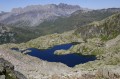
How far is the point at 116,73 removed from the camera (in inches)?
2685

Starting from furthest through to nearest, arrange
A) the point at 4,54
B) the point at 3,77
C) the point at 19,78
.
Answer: the point at 4,54
the point at 19,78
the point at 3,77

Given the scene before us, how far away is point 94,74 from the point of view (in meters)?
67.6

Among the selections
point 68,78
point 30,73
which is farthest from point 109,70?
point 30,73

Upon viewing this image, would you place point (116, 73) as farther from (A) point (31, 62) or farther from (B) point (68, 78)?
(A) point (31, 62)

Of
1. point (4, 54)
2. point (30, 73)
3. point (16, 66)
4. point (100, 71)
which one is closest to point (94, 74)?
point (100, 71)

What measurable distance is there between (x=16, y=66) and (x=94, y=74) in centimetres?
2210

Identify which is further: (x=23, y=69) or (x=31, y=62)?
(x=31, y=62)

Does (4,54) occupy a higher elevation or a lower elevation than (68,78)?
higher

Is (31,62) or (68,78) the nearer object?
(68,78)

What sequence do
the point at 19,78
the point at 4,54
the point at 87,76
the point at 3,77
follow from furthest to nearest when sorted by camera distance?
the point at 4,54 < the point at 87,76 < the point at 19,78 < the point at 3,77

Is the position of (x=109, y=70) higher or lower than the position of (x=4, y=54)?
lower

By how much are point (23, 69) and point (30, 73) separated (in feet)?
8.60

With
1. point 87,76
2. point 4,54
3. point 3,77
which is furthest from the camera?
point 4,54

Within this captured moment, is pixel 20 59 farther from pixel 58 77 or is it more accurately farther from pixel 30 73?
pixel 58 77
